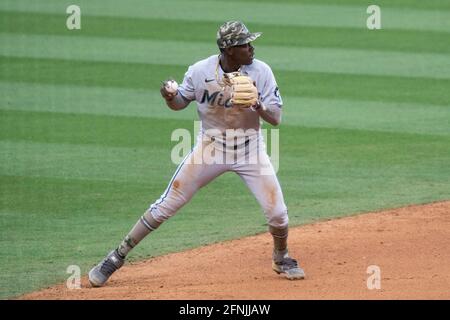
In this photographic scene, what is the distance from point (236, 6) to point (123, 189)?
778cm

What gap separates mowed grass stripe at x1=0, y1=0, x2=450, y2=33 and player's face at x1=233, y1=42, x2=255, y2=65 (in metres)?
8.93

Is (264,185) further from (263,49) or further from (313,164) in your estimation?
(263,49)

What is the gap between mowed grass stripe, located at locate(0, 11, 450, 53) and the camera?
14773 mm

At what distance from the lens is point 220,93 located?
6918 mm

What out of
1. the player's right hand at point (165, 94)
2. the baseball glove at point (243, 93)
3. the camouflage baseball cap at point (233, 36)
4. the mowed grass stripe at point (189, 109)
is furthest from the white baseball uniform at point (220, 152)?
the mowed grass stripe at point (189, 109)

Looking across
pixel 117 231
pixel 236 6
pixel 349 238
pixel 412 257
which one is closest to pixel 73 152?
pixel 117 231

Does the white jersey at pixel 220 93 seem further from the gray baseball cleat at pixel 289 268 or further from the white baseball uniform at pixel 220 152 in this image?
the gray baseball cleat at pixel 289 268

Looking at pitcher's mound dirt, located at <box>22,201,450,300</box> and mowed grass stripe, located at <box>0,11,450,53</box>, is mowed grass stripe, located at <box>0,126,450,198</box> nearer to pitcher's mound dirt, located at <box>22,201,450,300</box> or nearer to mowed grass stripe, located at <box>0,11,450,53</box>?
pitcher's mound dirt, located at <box>22,201,450,300</box>

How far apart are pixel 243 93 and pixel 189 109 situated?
5.99 m

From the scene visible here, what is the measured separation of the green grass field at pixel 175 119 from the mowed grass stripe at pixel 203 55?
0.03 m

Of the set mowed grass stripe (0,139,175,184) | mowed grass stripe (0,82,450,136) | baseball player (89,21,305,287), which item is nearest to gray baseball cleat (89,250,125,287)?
baseball player (89,21,305,287)

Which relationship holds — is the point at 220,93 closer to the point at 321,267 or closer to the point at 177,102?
the point at 177,102

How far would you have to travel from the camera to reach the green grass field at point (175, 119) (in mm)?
8711

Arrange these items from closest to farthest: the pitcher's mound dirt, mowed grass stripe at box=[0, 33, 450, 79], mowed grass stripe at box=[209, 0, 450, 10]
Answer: the pitcher's mound dirt < mowed grass stripe at box=[0, 33, 450, 79] < mowed grass stripe at box=[209, 0, 450, 10]
